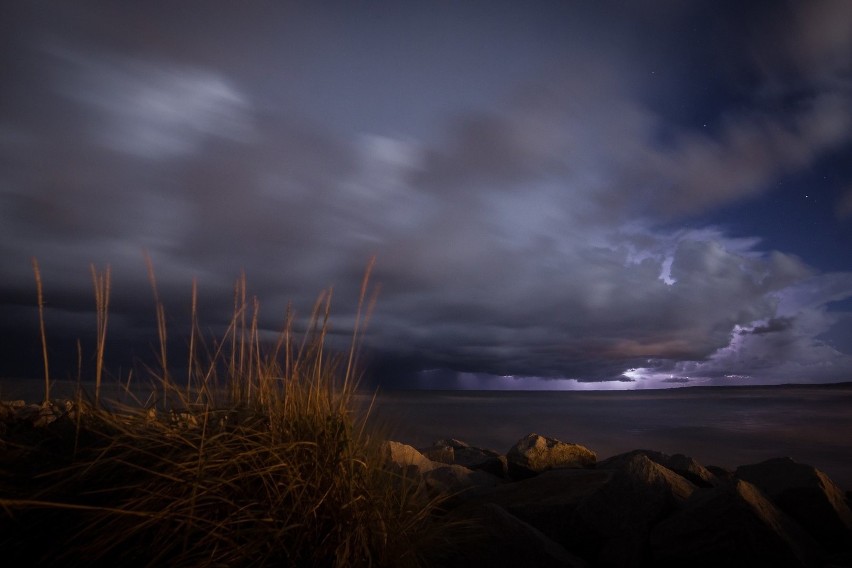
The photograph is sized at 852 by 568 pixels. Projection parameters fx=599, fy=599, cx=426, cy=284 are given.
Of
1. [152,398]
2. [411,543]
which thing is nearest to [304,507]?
[411,543]

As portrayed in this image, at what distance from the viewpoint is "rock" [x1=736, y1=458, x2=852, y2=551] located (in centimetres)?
425

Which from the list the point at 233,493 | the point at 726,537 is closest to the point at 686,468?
the point at 726,537

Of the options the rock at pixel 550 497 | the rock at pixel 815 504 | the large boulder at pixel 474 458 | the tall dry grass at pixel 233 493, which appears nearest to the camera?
the tall dry grass at pixel 233 493

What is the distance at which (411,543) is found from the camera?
10.5ft

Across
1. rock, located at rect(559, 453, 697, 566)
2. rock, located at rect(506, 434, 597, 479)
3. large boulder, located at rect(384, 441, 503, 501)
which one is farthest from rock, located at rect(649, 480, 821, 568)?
rock, located at rect(506, 434, 597, 479)

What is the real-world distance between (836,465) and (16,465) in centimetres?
1091

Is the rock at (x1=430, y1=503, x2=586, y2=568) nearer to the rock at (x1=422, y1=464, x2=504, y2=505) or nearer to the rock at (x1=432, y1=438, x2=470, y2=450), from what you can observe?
the rock at (x1=422, y1=464, x2=504, y2=505)

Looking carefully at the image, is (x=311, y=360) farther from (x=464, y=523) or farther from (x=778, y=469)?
(x=778, y=469)

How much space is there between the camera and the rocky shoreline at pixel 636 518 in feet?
11.6

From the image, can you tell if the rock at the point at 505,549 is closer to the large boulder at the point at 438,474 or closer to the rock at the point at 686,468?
the large boulder at the point at 438,474

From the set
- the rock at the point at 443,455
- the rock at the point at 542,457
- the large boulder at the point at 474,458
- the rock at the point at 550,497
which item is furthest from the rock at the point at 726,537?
the rock at the point at 443,455

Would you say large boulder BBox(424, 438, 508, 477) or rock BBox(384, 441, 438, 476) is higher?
rock BBox(384, 441, 438, 476)

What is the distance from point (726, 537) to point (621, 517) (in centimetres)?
61

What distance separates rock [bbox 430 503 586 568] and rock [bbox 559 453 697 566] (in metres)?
0.38
